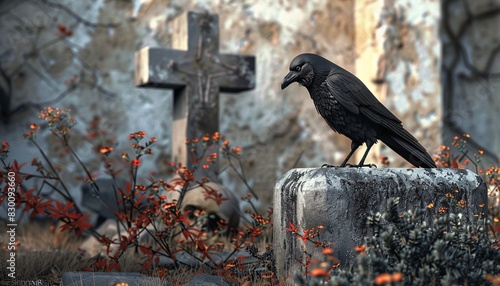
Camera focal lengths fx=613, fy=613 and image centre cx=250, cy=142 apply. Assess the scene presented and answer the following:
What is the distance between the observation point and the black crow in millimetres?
2449

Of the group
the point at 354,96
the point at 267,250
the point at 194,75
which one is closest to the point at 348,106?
the point at 354,96

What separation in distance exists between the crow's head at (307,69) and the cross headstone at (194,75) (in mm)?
1373

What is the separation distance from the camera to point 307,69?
2477 mm

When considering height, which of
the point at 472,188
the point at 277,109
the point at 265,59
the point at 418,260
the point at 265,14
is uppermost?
the point at 265,14

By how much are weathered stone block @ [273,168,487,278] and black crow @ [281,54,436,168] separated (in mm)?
163

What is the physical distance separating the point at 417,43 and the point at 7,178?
3.52m

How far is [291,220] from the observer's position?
237 centimetres

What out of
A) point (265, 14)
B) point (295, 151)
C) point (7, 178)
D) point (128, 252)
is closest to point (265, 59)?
point (265, 14)

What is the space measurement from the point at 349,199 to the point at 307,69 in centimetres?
57

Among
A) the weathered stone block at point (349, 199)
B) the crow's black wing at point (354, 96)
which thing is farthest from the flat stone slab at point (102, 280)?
the crow's black wing at point (354, 96)

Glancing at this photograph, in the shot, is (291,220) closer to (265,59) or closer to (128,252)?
(128,252)

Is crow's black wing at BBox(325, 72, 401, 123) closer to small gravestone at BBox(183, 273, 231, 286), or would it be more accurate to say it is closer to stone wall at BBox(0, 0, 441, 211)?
small gravestone at BBox(183, 273, 231, 286)

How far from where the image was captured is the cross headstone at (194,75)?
149 inches

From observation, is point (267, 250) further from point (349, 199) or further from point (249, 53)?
point (249, 53)
